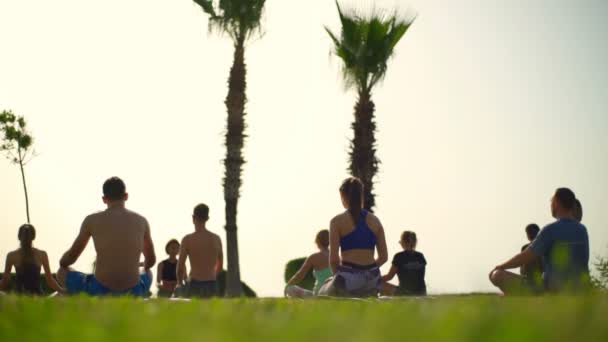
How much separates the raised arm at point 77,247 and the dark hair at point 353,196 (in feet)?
10.2

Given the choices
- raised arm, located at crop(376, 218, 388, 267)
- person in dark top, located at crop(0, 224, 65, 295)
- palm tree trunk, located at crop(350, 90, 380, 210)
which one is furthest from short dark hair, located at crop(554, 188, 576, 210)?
palm tree trunk, located at crop(350, 90, 380, 210)

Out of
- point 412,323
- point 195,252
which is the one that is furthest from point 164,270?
point 412,323

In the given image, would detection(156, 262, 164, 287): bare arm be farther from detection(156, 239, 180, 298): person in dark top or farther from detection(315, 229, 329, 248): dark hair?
detection(315, 229, 329, 248): dark hair

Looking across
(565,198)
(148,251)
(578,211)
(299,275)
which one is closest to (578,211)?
(578,211)

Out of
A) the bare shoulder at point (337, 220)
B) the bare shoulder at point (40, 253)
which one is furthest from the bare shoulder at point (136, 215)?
the bare shoulder at point (40, 253)

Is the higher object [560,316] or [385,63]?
[385,63]

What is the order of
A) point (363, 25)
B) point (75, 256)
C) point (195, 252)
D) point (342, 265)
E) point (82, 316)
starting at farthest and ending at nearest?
1. point (363, 25)
2. point (195, 252)
3. point (342, 265)
4. point (75, 256)
5. point (82, 316)

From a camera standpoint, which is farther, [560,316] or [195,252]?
[195,252]

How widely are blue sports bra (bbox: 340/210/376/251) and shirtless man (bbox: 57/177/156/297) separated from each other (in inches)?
92.3

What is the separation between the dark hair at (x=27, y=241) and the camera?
485 inches

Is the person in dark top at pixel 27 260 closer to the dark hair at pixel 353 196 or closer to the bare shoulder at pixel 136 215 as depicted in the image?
the bare shoulder at pixel 136 215

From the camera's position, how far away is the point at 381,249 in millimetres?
10414

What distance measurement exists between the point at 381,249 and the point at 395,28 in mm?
17315

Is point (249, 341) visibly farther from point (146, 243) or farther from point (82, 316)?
point (146, 243)
